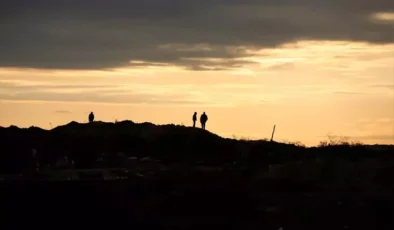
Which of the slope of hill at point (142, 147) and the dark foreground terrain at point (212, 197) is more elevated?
the slope of hill at point (142, 147)

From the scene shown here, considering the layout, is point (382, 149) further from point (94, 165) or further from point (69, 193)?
point (69, 193)

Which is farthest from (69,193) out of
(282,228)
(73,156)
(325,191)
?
(73,156)

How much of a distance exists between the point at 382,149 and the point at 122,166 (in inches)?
595

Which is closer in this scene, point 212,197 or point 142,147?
point 212,197

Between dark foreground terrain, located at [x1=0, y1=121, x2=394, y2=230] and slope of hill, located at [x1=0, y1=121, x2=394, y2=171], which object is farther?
slope of hill, located at [x1=0, y1=121, x2=394, y2=171]

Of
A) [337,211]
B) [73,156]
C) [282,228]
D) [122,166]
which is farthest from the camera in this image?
[73,156]

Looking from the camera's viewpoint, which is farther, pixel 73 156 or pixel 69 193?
pixel 73 156

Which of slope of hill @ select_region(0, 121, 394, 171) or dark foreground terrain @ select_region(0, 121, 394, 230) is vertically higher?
slope of hill @ select_region(0, 121, 394, 171)

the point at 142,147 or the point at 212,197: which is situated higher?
the point at 142,147

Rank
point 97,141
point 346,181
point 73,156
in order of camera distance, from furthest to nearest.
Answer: point 97,141, point 73,156, point 346,181

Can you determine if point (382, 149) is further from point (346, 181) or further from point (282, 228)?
point (282, 228)

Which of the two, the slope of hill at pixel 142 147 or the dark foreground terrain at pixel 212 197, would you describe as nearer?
the dark foreground terrain at pixel 212 197

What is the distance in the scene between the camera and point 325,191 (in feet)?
102

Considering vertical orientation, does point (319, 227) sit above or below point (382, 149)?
below
